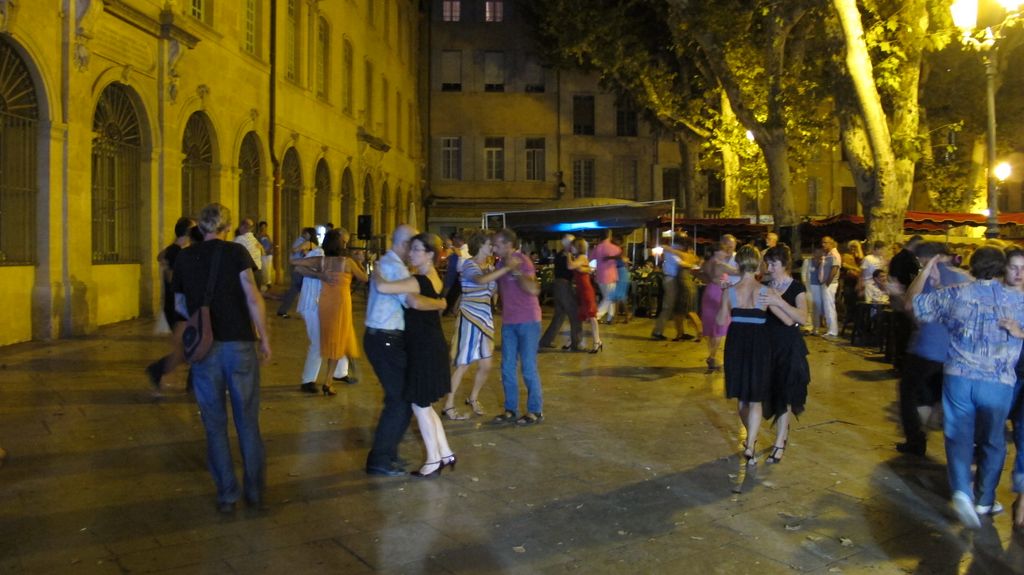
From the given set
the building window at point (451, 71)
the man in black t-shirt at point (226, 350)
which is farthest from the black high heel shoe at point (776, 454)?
the building window at point (451, 71)

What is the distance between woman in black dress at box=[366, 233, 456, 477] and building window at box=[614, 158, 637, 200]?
35.9 m

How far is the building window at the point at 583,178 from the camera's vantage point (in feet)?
135

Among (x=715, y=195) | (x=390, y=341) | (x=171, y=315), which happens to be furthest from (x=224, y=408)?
(x=715, y=195)

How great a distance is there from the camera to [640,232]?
1518 inches

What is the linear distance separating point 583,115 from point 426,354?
119 feet

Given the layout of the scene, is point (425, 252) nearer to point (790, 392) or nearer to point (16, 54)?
point (790, 392)

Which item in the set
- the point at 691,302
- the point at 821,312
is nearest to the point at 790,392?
the point at 691,302

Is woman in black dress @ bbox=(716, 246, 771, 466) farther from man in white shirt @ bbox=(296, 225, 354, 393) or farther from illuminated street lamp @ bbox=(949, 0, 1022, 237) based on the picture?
illuminated street lamp @ bbox=(949, 0, 1022, 237)

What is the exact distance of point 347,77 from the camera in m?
27.9

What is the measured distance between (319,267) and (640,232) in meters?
31.0

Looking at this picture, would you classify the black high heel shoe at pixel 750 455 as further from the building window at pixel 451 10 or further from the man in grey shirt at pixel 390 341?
the building window at pixel 451 10

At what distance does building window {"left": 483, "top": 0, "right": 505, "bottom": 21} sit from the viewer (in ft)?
131

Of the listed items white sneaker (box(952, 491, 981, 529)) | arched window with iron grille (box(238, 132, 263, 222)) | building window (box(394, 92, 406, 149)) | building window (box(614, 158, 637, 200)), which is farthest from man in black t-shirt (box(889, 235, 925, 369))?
building window (box(614, 158, 637, 200))

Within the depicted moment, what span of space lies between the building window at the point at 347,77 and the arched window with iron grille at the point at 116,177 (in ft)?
40.7
